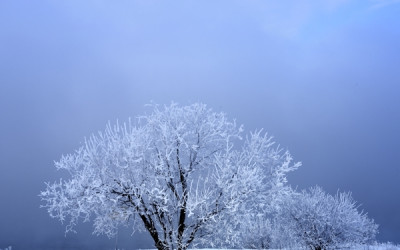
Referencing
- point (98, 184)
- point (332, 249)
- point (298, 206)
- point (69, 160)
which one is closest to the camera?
point (98, 184)

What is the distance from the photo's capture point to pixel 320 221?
1478 inches

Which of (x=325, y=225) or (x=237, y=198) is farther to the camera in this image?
(x=325, y=225)

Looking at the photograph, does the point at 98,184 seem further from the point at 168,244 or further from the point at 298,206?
the point at 298,206

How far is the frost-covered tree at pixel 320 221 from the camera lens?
3706cm

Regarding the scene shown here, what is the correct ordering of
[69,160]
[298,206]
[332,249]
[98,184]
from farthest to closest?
[298,206], [332,249], [69,160], [98,184]

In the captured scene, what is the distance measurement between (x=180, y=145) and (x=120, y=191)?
3.87 metres

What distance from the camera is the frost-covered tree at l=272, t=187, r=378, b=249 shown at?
3706 centimetres

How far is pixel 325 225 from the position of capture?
124 ft

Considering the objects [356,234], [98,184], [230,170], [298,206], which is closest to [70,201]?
[98,184]

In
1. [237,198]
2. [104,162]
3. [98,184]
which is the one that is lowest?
[237,198]

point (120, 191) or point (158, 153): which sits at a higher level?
point (158, 153)

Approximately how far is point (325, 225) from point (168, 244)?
995 inches

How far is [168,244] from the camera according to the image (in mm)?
17781

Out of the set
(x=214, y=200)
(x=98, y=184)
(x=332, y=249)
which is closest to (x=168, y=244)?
(x=214, y=200)
